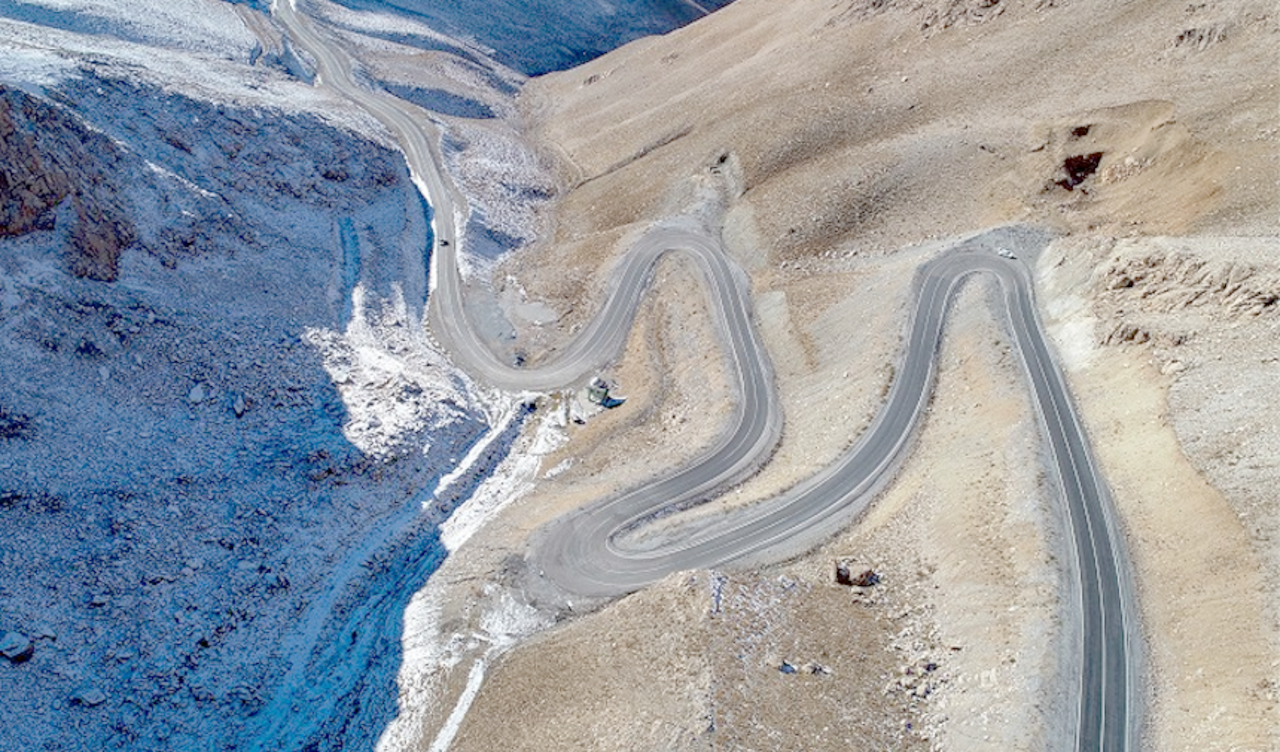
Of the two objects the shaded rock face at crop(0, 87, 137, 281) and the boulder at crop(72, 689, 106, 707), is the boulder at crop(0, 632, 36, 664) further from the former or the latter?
the shaded rock face at crop(0, 87, 137, 281)

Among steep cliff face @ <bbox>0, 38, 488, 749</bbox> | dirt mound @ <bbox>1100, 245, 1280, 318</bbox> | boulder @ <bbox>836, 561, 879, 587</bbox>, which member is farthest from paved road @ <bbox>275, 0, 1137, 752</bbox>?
steep cliff face @ <bbox>0, 38, 488, 749</bbox>

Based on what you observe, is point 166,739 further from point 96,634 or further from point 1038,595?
point 1038,595

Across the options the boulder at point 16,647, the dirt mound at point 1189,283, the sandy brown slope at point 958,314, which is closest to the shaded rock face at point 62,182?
the boulder at point 16,647

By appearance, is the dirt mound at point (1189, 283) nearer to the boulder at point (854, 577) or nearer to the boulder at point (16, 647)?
the boulder at point (854, 577)

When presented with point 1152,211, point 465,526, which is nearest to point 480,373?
point 465,526

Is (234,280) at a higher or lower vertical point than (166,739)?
higher

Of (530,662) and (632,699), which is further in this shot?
(530,662)
